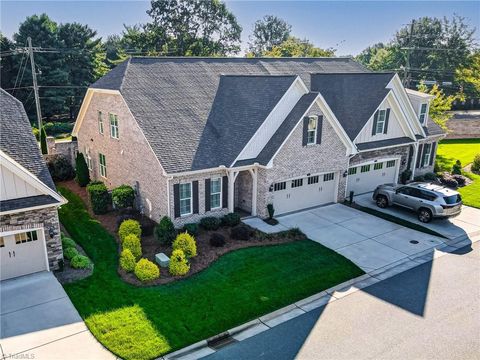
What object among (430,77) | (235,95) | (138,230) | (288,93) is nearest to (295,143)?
(288,93)

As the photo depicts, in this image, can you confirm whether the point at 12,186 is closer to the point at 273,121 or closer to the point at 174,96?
the point at 174,96

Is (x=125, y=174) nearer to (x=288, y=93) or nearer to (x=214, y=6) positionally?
(x=288, y=93)

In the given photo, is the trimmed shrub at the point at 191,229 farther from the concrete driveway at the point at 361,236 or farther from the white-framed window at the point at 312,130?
the white-framed window at the point at 312,130

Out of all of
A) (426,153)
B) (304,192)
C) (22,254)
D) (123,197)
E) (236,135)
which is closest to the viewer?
(22,254)

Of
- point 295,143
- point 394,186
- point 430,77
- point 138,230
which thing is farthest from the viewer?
point 430,77

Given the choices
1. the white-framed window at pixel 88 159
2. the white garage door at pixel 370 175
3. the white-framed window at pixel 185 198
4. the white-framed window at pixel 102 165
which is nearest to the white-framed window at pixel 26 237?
the white-framed window at pixel 185 198

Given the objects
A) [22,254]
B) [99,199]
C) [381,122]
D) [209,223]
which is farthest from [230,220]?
[381,122]
